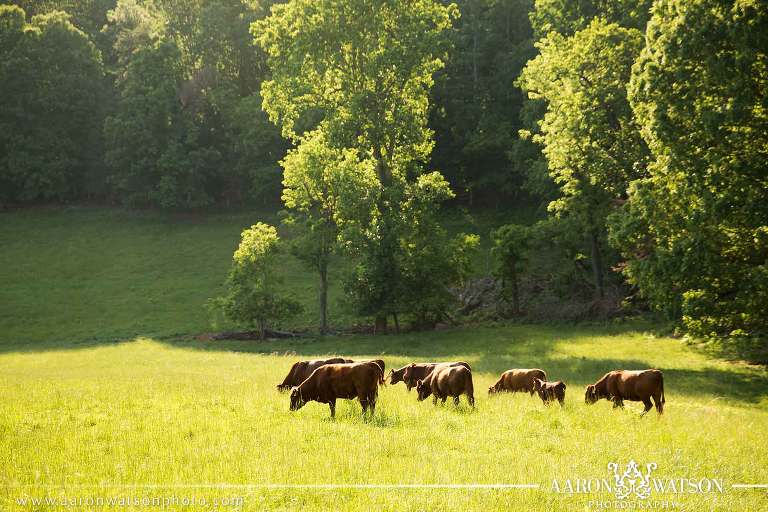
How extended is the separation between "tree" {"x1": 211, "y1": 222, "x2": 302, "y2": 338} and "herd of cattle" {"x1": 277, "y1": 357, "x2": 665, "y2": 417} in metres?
Answer: 21.9

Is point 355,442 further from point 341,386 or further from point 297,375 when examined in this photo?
point 297,375

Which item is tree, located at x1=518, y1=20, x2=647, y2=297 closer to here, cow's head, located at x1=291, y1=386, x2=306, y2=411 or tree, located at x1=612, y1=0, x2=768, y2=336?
tree, located at x1=612, y1=0, x2=768, y2=336

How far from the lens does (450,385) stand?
53.0ft

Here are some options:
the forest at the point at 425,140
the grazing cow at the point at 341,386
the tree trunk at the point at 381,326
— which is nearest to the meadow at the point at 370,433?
the grazing cow at the point at 341,386

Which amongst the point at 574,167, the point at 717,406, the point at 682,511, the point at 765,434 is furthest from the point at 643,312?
the point at 682,511

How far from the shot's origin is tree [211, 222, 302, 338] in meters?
42.4

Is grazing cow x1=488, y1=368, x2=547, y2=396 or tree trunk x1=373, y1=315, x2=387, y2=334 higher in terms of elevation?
grazing cow x1=488, y1=368, x2=547, y2=396

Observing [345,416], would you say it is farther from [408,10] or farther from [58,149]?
[58,149]

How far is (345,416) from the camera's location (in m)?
14.2

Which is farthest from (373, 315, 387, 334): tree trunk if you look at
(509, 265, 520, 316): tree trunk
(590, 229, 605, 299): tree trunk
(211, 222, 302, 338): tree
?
(590, 229, 605, 299): tree trunk

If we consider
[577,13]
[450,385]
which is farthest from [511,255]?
[450,385]

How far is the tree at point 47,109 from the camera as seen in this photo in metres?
71.1

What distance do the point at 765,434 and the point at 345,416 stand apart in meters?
9.01

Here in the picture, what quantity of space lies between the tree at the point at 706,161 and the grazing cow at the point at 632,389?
26.4 ft
